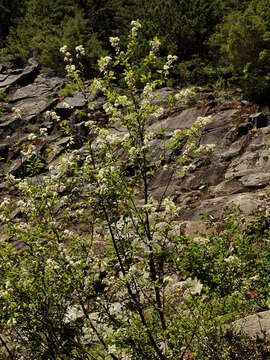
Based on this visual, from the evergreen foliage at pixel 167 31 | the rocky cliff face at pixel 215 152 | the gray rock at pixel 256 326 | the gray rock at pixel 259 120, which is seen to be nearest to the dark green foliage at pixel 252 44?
the evergreen foliage at pixel 167 31

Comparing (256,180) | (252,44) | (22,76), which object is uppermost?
(252,44)

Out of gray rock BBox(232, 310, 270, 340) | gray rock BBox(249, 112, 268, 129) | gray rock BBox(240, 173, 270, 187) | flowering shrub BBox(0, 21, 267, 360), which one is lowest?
gray rock BBox(240, 173, 270, 187)

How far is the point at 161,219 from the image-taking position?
4320mm

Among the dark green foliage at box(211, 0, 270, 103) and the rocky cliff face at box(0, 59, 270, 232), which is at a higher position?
the dark green foliage at box(211, 0, 270, 103)

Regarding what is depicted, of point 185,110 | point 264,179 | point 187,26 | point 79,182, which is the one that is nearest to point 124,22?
point 187,26

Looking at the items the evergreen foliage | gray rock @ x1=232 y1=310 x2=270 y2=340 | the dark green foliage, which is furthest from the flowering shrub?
the dark green foliage

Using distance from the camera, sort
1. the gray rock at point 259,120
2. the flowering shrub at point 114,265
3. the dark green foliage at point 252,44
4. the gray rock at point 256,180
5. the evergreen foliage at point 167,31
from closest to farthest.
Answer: the flowering shrub at point 114,265 → the gray rock at point 256,180 → the gray rock at point 259,120 → the dark green foliage at point 252,44 → the evergreen foliage at point 167,31

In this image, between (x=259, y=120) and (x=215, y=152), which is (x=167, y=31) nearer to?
(x=259, y=120)

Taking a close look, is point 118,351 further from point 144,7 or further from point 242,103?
point 144,7

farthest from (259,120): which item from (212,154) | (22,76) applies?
(22,76)

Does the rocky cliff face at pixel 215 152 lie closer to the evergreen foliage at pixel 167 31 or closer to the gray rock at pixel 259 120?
the gray rock at pixel 259 120

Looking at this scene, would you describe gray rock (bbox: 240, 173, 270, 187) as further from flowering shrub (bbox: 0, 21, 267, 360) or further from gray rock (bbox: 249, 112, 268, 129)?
flowering shrub (bbox: 0, 21, 267, 360)

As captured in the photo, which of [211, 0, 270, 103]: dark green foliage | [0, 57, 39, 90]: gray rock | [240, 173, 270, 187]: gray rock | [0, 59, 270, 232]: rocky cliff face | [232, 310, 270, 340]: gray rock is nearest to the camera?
[232, 310, 270, 340]: gray rock

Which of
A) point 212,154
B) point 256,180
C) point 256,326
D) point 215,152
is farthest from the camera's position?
point 215,152
